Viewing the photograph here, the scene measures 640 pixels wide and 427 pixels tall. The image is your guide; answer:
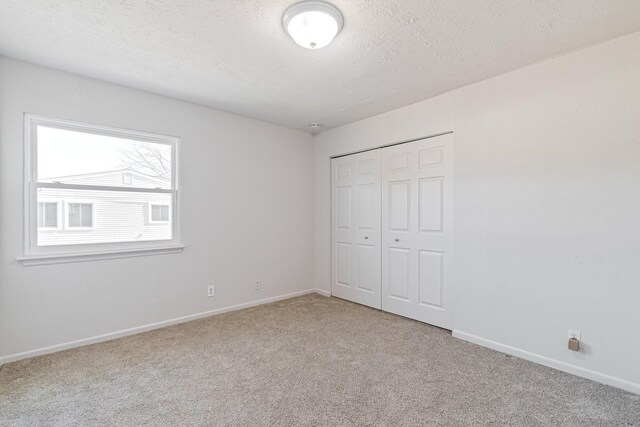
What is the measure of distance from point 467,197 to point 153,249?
312 cm

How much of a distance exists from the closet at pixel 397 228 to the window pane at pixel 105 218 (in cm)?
219

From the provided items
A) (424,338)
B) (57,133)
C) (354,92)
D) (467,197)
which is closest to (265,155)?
(354,92)

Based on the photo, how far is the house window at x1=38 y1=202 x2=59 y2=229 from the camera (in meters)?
2.54

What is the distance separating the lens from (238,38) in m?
2.11

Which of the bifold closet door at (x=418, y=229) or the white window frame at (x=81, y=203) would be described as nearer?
the white window frame at (x=81, y=203)

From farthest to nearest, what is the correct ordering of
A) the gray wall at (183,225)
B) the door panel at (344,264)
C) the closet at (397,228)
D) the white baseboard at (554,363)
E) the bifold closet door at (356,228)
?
1. the door panel at (344,264)
2. the bifold closet door at (356,228)
3. the closet at (397,228)
4. the gray wall at (183,225)
5. the white baseboard at (554,363)

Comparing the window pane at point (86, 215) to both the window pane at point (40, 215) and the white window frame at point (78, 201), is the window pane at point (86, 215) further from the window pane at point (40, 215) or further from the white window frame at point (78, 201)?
the window pane at point (40, 215)

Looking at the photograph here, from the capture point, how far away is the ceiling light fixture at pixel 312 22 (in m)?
1.76

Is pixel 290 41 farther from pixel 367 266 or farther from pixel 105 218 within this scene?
pixel 367 266

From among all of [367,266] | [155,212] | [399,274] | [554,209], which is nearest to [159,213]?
[155,212]

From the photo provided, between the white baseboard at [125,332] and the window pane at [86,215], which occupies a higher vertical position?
the window pane at [86,215]

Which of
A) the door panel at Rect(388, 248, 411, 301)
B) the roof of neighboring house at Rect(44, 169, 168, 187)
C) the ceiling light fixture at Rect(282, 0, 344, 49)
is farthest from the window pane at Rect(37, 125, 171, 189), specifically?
the door panel at Rect(388, 248, 411, 301)

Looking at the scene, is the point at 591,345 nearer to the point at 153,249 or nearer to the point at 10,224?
the point at 153,249

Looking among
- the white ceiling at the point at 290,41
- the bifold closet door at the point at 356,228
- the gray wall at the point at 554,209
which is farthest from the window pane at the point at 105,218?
the gray wall at the point at 554,209
